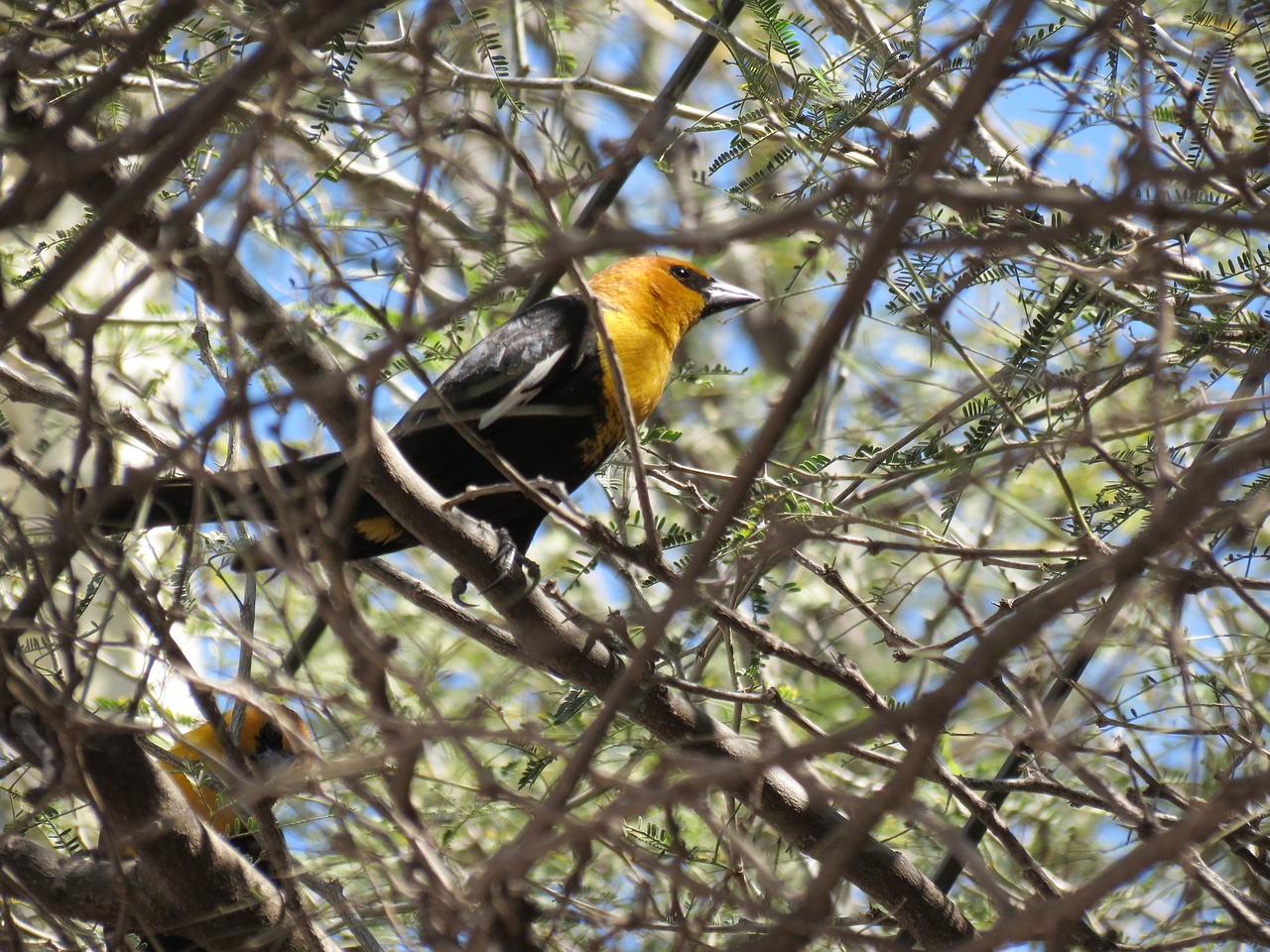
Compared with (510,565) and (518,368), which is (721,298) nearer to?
(518,368)

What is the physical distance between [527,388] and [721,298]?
3.61ft

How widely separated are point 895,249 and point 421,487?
5.04 ft

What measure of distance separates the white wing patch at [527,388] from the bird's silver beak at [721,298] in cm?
88

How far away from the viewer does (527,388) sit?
12.0ft

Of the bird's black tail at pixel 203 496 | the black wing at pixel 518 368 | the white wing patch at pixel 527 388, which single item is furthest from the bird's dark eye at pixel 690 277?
the bird's black tail at pixel 203 496

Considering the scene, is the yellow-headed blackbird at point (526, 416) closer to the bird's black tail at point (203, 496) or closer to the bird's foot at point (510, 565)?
the bird's foot at point (510, 565)

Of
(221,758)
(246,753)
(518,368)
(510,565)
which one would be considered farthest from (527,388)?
(221,758)

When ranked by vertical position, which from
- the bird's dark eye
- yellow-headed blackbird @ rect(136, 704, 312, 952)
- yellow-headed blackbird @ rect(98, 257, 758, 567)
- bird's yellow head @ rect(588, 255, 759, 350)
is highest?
the bird's dark eye

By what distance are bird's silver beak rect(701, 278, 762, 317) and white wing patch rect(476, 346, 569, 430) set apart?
2.88ft

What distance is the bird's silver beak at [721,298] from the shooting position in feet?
14.6

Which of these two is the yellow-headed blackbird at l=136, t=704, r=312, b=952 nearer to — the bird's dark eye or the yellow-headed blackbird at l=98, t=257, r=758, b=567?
the yellow-headed blackbird at l=98, t=257, r=758, b=567

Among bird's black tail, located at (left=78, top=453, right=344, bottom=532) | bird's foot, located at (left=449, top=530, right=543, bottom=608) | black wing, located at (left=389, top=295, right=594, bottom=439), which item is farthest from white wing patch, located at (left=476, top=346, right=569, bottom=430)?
bird's black tail, located at (left=78, top=453, right=344, bottom=532)

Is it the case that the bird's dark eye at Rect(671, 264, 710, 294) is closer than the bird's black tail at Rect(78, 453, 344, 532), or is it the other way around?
the bird's black tail at Rect(78, 453, 344, 532)

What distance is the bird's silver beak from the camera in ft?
14.6
